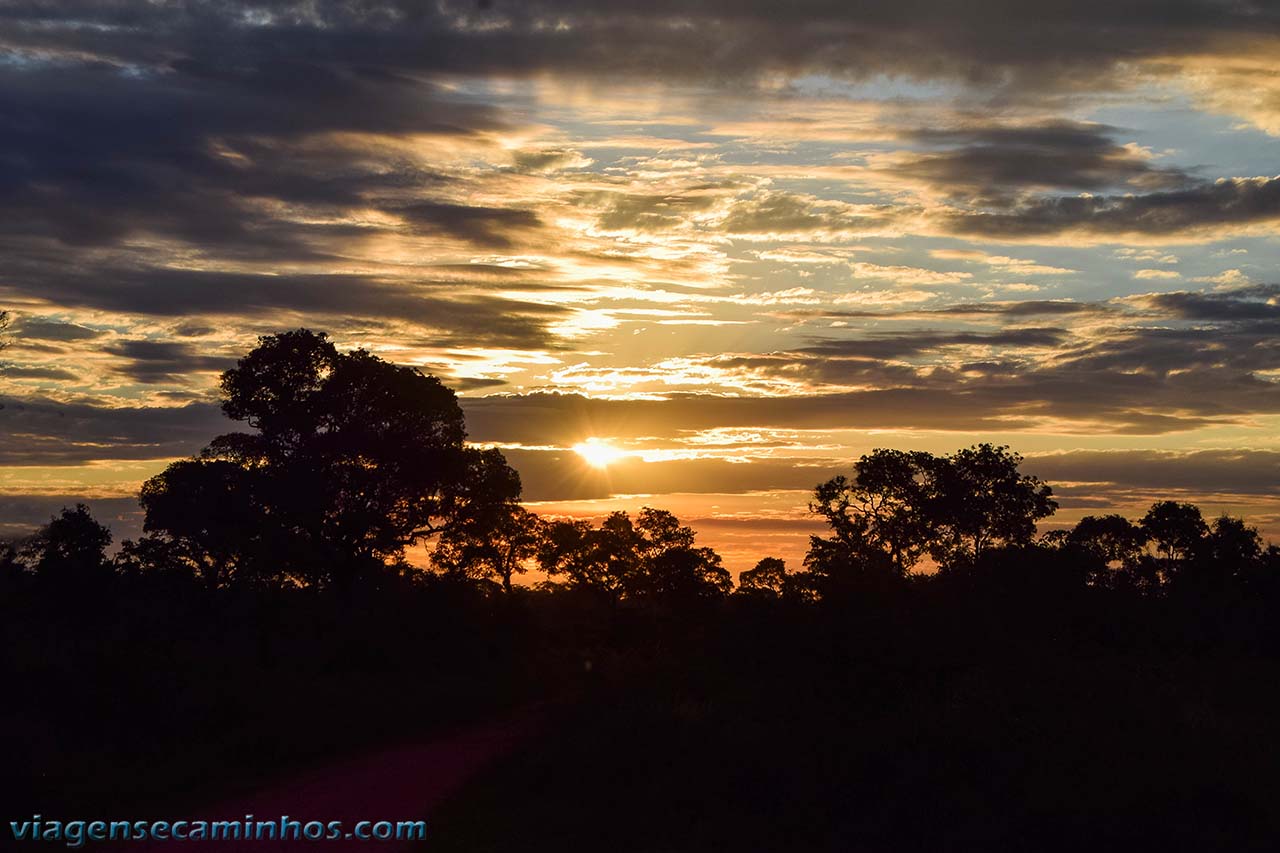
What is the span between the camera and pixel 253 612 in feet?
135

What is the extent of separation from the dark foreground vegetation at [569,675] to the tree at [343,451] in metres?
0.11

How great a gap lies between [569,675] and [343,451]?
45.2 ft

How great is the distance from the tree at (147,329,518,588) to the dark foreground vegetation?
112mm

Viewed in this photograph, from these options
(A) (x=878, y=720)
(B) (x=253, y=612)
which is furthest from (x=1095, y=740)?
(B) (x=253, y=612)

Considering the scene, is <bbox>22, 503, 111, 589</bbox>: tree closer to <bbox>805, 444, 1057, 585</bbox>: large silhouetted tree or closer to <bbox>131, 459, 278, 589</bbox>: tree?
<bbox>131, 459, 278, 589</bbox>: tree

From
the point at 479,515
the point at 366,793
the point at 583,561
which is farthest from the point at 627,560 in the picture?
the point at 366,793

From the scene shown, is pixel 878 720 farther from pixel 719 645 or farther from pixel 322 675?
pixel 322 675

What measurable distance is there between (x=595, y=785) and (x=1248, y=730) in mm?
10965

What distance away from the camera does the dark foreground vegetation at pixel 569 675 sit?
17.8 meters

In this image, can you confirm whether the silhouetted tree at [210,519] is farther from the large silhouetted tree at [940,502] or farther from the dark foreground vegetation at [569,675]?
the large silhouetted tree at [940,502]

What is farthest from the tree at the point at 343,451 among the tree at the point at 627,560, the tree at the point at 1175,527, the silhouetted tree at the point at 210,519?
the tree at the point at 1175,527

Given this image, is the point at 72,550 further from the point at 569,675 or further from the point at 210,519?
the point at 569,675

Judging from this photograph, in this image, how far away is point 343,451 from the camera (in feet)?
159

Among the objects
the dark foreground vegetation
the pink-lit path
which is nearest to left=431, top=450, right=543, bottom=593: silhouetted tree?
the dark foreground vegetation
